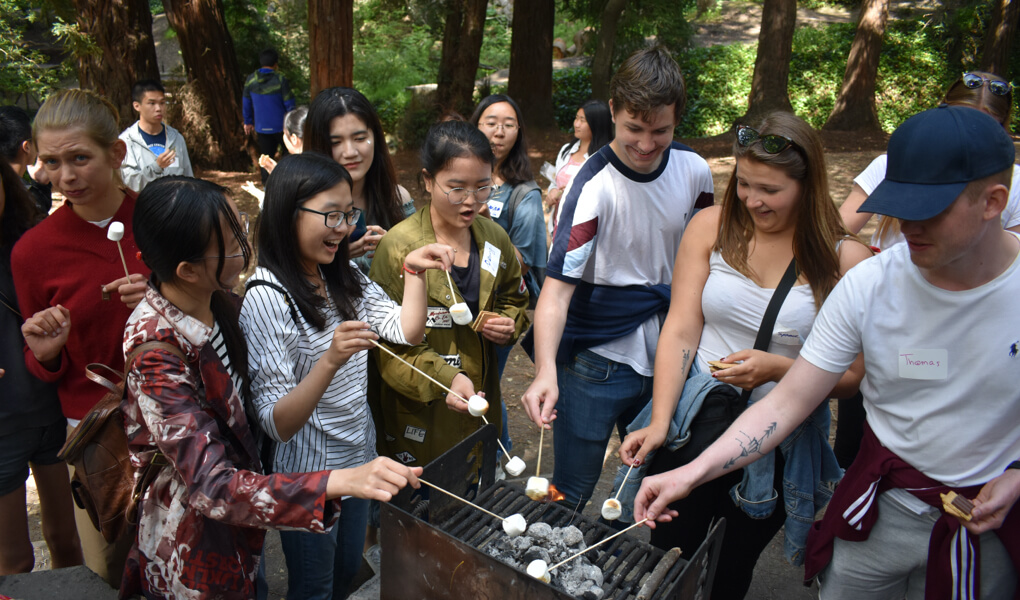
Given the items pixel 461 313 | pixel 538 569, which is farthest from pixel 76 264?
pixel 538 569

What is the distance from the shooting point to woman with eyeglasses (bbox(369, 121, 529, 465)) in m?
2.90

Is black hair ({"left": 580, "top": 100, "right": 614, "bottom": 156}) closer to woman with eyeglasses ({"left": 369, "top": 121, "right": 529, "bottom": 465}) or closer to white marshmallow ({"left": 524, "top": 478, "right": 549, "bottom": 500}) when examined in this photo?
woman with eyeglasses ({"left": 369, "top": 121, "right": 529, "bottom": 465})

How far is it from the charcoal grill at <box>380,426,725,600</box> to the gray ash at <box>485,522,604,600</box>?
0.12ft

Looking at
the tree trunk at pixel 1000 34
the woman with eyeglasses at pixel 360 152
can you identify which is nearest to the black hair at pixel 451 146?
the woman with eyeglasses at pixel 360 152

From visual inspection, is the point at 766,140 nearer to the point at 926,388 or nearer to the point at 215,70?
the point at 926,388

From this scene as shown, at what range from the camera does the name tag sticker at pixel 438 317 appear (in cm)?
292

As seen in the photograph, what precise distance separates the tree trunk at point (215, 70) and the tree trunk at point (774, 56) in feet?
29.6

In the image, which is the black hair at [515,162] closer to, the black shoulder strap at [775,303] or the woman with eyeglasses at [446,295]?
the woman with eyeglasses at [446,295]

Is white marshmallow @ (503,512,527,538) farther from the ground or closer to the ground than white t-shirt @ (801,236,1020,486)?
closer to the ground

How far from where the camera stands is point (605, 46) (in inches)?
559

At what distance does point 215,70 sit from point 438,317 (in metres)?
10.1

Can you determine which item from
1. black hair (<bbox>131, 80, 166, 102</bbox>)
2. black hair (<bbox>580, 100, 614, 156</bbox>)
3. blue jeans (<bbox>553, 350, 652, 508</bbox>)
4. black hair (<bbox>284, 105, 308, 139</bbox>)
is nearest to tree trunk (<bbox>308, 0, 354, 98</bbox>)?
black hair (<bbox>284, 105, 308, 139</bbox>)

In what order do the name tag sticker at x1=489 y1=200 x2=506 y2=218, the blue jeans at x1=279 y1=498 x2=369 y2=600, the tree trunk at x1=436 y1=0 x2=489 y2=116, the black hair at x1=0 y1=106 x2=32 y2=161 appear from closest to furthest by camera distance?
the blue jeans at x1=279 y1=498 x2=369 y2=600 < the black hair at x1=0 y1=106 x2=32 y2=161 < the name tag sticker at x1=489 y1=200 x2=506 y2=218 < the tree trunk at x1=436 y1=0 x2=489 y2=116

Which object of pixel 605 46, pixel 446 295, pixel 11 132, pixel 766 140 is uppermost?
pixel 605 46
